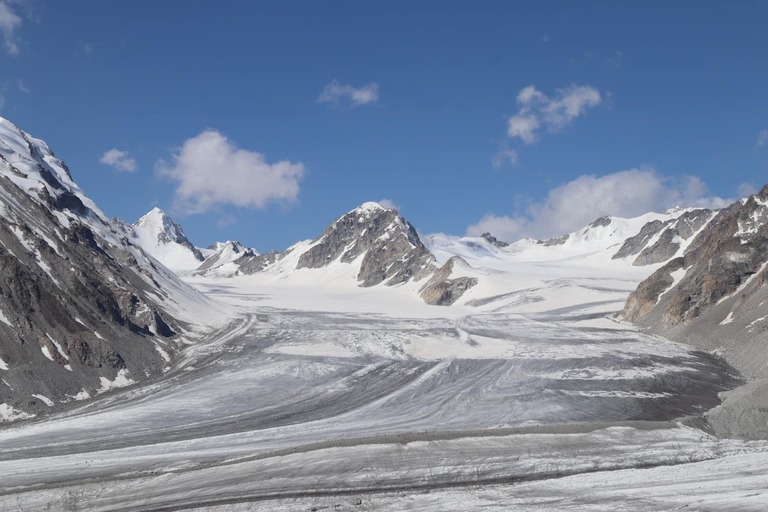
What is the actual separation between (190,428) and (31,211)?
42.2m

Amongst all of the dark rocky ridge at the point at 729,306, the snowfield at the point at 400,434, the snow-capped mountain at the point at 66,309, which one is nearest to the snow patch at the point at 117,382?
the snow-capped mountain at the point at 66,309

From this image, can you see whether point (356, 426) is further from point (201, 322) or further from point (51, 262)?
point (201, 322)

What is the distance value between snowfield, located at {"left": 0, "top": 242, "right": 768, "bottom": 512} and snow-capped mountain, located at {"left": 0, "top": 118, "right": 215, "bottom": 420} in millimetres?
2311

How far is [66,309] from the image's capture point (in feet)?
152

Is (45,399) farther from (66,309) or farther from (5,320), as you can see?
(66,309)

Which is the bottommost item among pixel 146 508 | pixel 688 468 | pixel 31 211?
pixel 688 468

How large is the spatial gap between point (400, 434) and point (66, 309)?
29544mm

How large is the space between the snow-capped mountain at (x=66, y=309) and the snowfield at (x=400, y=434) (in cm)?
231

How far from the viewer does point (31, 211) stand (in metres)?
63.4

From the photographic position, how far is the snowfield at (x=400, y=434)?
69.2 feet

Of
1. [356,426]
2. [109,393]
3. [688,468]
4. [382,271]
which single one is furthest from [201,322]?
[382,271]

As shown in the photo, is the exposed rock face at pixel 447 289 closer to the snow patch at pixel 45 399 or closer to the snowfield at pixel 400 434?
Answer: the snowfield at pixel 400 434

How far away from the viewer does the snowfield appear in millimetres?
21078

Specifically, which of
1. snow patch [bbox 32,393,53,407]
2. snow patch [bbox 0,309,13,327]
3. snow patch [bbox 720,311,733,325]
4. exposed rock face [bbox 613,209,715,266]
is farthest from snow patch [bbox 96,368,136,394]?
exposed rock face [bbox 613,209,715,266]
